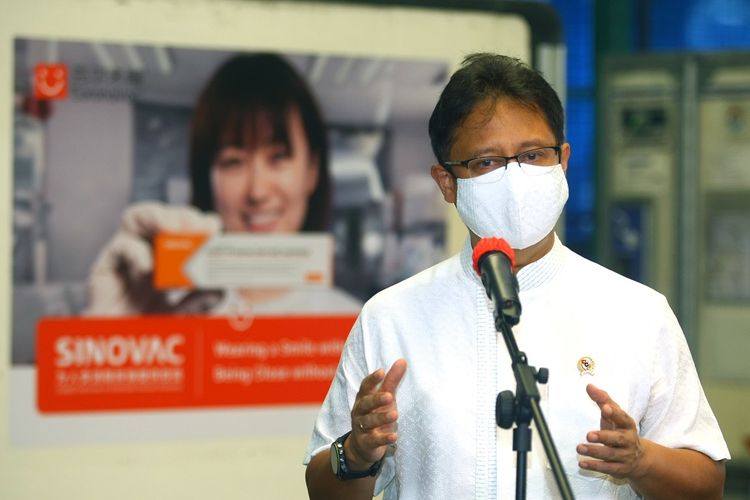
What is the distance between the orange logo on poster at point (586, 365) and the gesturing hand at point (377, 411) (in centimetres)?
35

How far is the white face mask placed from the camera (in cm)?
217

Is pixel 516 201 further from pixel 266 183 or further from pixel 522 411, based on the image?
pixel 266 183

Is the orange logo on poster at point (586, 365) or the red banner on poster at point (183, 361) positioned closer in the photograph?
the orange logo on poster at point (586, 365)

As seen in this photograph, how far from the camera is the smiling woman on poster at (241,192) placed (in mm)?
4066

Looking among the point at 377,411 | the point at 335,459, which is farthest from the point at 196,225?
the point at 377,411

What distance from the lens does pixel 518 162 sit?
7.14ft

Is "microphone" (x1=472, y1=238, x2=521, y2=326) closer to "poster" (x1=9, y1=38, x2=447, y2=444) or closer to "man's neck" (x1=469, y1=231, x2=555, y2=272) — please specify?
"man's neck" (x1=469, y1=231, x2=555, y2=272)

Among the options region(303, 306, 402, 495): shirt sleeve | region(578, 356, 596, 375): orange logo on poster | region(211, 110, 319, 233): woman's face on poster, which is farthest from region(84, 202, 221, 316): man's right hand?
region(578, 356, 596, 375): orange logo on poster

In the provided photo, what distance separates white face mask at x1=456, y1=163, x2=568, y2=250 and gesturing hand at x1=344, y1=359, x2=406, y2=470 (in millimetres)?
369

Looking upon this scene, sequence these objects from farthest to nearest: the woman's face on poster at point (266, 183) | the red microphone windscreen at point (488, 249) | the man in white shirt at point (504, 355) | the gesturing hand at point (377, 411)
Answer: the woman's face on poster at point (266, 183) → the man in white shirt at point (504, 355) → the gesturing hand at point (377, 411) → the red microphone windscreen at point (488, 249)

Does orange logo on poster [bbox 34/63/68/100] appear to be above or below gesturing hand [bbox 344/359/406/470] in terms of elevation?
above

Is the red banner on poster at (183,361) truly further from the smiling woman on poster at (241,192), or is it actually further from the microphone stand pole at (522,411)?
the microphone stand pole at (522,411)

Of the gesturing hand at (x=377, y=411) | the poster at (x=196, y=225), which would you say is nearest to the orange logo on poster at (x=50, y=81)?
the poster at (x=196, y=225)

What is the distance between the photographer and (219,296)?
4152 mm
